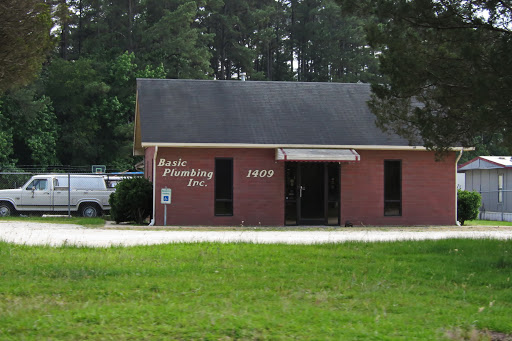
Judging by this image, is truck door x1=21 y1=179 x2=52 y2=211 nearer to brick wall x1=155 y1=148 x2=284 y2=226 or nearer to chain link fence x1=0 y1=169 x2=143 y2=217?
chain link fence x1=0 y1=169 x2=143 y2=217

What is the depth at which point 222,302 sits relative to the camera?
7.59 metres

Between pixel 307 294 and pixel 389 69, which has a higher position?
pixel 389 69

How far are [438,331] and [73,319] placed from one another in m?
3.62

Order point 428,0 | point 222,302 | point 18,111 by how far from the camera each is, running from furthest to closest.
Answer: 1. point 18,111
2. point 428,0
3. point 222,302

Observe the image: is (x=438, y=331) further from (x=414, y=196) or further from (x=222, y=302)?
(x=414, y=196)

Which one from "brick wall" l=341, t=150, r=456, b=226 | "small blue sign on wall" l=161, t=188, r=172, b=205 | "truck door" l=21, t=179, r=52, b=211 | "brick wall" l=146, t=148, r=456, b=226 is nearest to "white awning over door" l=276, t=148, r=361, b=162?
"brick wall" l=146, t=148, r=456, b=226

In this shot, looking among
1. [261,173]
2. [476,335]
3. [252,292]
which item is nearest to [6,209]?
[261,173]

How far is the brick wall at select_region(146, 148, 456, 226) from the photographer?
71.8ft

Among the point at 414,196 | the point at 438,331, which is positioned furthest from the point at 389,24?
the point at 414,196

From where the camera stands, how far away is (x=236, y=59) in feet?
191

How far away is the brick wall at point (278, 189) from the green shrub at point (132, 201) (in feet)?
2.62

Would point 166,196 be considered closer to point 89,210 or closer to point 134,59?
point 89,210

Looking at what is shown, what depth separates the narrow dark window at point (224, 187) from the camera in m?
22.1

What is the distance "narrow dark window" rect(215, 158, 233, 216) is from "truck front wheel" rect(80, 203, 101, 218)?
7.06m
